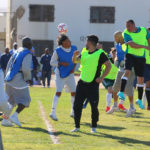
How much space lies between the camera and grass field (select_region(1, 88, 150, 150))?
343 inches

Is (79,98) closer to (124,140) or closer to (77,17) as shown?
(124,140)

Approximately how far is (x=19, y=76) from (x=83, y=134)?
1.91m

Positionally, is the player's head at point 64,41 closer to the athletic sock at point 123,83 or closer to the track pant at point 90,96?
the athletic sock at point 123,83

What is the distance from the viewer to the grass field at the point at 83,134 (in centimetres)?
871

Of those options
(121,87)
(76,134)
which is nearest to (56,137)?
(76,134)

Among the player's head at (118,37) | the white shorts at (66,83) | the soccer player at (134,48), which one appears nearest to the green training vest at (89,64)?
the white shorts at (66,83)

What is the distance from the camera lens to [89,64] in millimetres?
10234

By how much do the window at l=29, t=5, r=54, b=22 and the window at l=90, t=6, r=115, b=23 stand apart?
3.42m

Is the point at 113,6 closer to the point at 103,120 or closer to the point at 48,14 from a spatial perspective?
the point at 48,14

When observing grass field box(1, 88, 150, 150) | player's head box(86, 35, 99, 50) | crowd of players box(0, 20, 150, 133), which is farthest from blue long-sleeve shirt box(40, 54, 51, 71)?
player's head box(86, 35, 99, 50)

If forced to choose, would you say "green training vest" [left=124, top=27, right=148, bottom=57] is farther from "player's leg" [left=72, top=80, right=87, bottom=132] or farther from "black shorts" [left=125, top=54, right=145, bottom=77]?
"player's leg" [left=72, top=80, right=87, bottom=132]

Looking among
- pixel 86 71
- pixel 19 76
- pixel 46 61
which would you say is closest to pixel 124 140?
pixel 86 71

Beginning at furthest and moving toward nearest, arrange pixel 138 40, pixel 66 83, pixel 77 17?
pixel 77 17 → pixel 66 83 → pixel 138 40

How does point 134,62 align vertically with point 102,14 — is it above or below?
below
